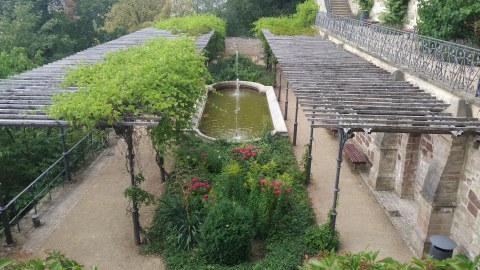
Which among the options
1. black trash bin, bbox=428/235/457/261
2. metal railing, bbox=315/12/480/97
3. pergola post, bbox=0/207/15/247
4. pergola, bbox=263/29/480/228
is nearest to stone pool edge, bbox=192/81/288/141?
pergola, bbox=263/29/480/228

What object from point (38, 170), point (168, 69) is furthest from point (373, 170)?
point (38, 170)

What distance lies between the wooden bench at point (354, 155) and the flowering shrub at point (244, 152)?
2796 millimetres

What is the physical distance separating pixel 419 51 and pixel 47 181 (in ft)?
33.6

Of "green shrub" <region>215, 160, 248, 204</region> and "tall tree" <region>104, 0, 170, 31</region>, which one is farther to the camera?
"tall tree" <region>104, 0, 170, 31</region>

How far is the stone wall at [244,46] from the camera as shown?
95.1 ft

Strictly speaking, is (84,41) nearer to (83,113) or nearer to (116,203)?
(116,203)

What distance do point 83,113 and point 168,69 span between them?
85.9 inches

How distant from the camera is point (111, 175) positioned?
11.1m

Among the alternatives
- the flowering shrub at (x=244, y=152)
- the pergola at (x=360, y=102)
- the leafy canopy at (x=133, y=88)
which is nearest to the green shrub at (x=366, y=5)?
the pergola at (x=360, y=102)

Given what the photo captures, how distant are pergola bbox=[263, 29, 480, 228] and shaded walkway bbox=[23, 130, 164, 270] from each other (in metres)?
4.17

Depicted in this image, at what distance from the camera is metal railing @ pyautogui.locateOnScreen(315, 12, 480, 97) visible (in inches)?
→ 300

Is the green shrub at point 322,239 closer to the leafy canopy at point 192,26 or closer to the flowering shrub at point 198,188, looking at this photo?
the flowering shrub at point 198,188

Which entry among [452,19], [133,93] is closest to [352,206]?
[452,19]

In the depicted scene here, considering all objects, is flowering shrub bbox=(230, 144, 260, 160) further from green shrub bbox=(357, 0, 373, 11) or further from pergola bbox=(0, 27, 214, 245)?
green shrub bbox=(357, 0, 373, 11)
